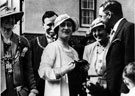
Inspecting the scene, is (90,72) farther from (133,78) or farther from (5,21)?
(5,21)

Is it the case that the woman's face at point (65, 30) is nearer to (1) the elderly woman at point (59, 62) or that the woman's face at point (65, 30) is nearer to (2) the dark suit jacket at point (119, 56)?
(1) the elderly woman at point (59, 62)

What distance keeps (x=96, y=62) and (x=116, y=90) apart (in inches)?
20.5

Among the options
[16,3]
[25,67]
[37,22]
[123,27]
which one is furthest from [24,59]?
[37,22]

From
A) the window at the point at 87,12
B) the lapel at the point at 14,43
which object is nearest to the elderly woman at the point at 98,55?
the lapel at the point at 14,43

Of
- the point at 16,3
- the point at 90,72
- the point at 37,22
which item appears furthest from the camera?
the point at 37,22

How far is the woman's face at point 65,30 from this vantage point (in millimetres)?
4457

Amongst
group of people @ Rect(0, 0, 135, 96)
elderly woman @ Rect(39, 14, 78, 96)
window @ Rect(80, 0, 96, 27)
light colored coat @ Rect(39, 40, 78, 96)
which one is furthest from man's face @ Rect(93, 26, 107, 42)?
window @ Rect(80, 0, 96, 27)

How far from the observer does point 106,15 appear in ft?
14.9

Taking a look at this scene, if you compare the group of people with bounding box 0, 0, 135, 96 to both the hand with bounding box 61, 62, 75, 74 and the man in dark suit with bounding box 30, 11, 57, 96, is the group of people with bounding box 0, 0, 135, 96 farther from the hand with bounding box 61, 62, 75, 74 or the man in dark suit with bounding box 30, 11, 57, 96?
the man in dark suit with bounding box 30, 11, 57, 96

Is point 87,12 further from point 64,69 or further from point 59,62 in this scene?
point 64,69

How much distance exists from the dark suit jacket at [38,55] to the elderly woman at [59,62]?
Result: 0.41 m

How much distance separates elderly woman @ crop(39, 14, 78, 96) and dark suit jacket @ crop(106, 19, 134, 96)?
40 centimetres

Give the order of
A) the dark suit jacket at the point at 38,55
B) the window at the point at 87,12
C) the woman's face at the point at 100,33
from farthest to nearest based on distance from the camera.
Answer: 1. the window at the point at 87,12
2. the dark suit jacket at the point at 38,55
3. the woman's face at the point at 100,33

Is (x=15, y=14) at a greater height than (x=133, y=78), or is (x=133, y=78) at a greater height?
(x=15, y=14)
